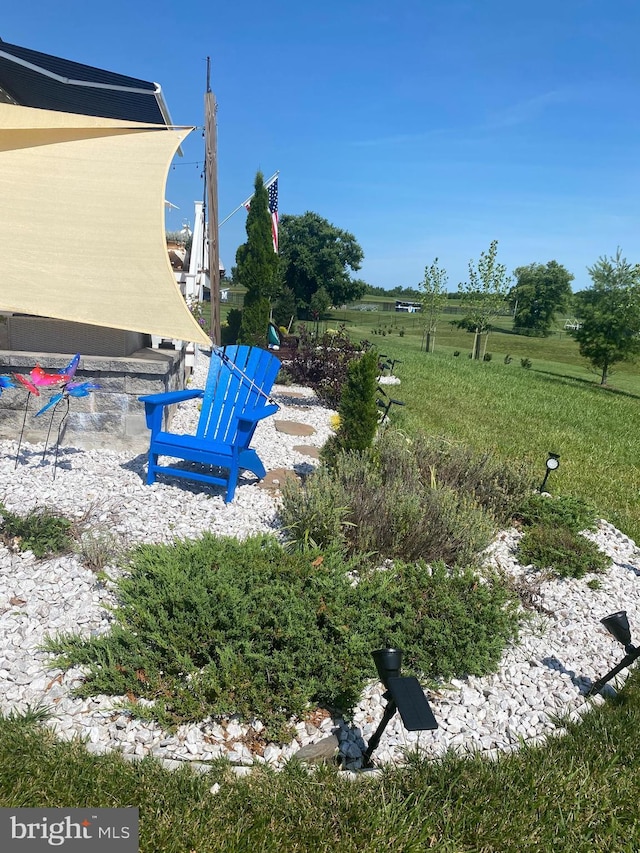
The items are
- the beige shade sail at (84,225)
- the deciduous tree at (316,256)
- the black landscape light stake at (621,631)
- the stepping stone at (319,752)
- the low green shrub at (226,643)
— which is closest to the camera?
the stepping stone at (319,752)

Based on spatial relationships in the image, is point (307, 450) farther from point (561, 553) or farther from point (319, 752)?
point (319, 752)

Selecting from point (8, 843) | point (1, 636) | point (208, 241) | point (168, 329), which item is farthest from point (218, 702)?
point (208, 241)

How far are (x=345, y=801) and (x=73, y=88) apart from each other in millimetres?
6707

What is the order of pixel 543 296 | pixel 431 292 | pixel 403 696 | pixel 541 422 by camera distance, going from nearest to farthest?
pixel 403 696, pixel 541 422, pixel 431 292, pixel 543 296

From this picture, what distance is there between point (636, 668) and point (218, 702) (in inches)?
92.2

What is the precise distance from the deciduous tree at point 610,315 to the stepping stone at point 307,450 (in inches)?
585

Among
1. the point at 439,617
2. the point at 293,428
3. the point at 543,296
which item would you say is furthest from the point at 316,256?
the point at 439,617

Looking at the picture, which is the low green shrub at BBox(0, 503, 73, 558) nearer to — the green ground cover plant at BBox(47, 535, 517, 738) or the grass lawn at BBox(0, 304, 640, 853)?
the green ground cover plant at BBox(47, 535, 517, 738)

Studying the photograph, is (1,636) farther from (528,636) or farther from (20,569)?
(528,636)

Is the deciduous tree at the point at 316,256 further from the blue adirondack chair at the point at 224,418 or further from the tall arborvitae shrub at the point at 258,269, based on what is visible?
the blue adirondack chair at the point at 224,418

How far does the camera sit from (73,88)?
5.53m

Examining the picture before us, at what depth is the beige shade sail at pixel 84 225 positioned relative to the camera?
14.9 ft

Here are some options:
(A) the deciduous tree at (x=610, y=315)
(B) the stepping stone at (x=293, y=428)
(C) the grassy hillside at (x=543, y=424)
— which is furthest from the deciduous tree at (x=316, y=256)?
(B) the stepping stone at (x=293, y=428)

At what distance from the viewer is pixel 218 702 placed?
7.45 ft
